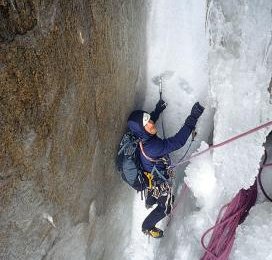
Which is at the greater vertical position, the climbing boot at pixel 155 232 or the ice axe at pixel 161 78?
the ice axe at pixel 161 78

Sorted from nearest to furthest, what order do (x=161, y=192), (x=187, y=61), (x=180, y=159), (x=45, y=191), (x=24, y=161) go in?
(x=24, y=161), (x=45, y=191), (x=187, y=61), (x=161, y=192), (x=180, y=159)

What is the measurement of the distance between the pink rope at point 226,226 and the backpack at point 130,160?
2.47 feet

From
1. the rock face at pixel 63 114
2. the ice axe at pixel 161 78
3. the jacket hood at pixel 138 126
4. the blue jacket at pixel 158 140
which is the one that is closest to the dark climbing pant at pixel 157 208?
the rock face at pixel 63 114

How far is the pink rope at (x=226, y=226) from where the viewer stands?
130 inches

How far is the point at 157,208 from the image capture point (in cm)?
360

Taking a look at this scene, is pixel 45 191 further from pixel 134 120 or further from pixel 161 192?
pixel 161 192

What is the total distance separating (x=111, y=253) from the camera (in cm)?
381

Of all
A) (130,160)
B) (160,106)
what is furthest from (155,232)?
(160,106)

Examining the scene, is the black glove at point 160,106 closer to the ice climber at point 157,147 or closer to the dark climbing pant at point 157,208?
the ice climber at point 157,147

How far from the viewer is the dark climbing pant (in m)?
3.49

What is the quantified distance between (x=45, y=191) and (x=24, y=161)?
13.5 inches

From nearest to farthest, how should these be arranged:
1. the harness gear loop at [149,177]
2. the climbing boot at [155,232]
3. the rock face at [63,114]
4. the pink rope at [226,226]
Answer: the rock face at [63,114]
the harness gear loop at [149,177]
the pink rope at [226,226]
the climbing boot at [155,232]

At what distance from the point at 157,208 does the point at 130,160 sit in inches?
29.6

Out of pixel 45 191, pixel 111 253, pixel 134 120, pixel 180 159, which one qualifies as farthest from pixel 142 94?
pixel 111 253
